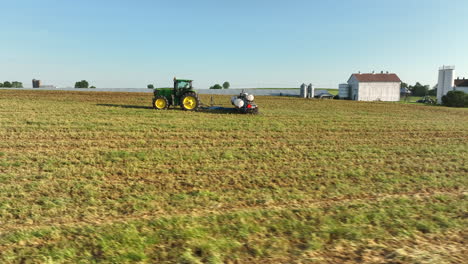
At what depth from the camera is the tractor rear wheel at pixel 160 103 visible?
56.2 feet

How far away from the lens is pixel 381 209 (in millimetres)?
4410

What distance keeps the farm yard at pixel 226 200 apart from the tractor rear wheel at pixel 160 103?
7681mm

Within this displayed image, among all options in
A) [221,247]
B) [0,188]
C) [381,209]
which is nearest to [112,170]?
[0,188]

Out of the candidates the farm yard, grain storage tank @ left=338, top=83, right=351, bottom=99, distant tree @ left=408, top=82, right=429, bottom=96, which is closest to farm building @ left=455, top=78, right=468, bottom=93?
grain storage tank @ left=338, top=83, right=351, bottom=99

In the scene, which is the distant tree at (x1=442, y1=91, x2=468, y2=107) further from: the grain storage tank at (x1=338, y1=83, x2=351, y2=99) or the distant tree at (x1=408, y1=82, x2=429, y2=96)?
the distant tree at (x1=408, y1=82, x2=429, y2=96)

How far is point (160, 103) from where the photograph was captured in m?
17.3

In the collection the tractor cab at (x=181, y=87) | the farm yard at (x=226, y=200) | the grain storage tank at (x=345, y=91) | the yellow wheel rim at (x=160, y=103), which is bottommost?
the farm yard at (x=226, y=200)

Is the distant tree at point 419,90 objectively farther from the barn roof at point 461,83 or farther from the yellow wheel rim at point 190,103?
the yellow wheel rim at point 190,103

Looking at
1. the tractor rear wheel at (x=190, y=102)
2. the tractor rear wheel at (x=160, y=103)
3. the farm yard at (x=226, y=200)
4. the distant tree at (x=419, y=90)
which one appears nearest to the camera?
the farm yard at (x=226, y=200)

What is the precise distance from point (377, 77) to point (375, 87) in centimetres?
205

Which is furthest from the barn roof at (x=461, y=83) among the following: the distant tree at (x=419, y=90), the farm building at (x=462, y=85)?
the distant tree at (x=419, y=90)

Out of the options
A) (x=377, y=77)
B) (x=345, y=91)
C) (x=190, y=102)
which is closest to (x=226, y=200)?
(x=190, y=102)

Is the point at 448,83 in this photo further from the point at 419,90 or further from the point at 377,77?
the point at 419,90

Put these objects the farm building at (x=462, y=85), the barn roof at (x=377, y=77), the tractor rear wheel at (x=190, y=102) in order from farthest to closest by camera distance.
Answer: the farm building at (x=462, y=85) → the barn roof at (x=377, y=77) → the tractor rear wheel at (x=190, y=102)
